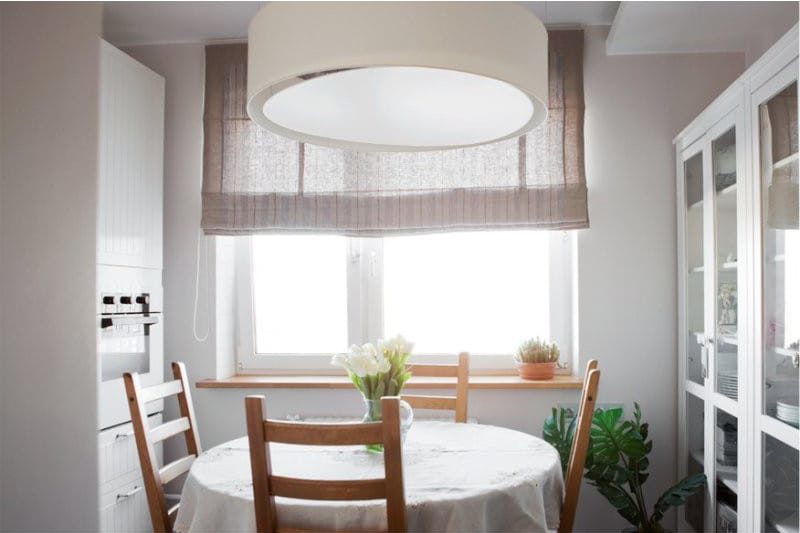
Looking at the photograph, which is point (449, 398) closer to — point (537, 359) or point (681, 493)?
point (537, 359)

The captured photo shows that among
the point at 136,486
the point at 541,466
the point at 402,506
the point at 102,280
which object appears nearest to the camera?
the point at 402,506

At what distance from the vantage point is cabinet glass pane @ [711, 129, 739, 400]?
104 inches

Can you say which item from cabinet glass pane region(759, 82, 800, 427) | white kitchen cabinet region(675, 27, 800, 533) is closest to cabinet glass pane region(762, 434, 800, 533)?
white kitchen cabinet region(675, 27, 800, 533)

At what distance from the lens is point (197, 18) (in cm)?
341

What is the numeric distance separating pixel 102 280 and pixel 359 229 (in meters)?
1.18

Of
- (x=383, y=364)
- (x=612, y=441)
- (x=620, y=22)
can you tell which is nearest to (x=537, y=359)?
(x=612, y=441)

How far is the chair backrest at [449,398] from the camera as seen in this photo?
2.92 metres

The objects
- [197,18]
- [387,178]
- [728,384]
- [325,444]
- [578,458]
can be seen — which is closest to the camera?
[325,444]

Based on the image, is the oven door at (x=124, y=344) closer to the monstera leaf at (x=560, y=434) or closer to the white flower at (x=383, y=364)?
the white flower at (x=383, y=364)

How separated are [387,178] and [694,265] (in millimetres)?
1442

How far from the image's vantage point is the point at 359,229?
140 inches

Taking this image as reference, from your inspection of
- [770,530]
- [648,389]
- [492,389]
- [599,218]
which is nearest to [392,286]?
[492,389]

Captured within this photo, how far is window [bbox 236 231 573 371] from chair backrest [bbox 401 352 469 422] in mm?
718

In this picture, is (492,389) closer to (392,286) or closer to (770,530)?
(392,286)
